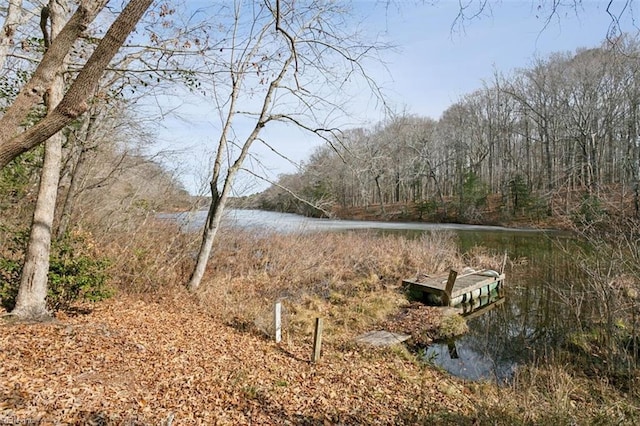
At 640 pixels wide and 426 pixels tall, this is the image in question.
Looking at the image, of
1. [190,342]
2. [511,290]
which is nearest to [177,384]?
[190,342]

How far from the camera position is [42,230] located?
5543mm

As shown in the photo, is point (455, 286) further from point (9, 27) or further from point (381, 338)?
point (9, 27)

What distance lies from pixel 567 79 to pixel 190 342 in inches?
1492

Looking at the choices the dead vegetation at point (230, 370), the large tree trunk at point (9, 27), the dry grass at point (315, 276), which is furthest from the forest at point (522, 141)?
the large tree trunk at point (9, 27)

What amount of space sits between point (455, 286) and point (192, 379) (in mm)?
9782

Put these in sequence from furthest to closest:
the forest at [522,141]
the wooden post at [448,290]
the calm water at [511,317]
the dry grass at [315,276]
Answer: the forest at [522,141], the wooden post at [448,290], the dry grass at [315,276], the calm water at [511,317]

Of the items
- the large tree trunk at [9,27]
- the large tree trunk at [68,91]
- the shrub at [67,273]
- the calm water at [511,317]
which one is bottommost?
the calm water at [511,317]

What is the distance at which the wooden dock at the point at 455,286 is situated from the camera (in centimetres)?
1124

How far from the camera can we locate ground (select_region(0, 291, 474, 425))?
3.60m

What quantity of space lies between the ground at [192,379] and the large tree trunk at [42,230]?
14.9 inches

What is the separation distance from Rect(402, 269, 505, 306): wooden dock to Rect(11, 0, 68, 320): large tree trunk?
388 inches

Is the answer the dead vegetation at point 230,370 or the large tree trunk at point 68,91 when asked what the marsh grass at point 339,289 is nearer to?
the dead vegetation at point 230,370

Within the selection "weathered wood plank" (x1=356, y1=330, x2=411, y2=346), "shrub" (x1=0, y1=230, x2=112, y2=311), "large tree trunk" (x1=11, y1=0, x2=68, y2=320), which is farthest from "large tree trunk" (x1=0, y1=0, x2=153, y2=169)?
"weathered wood plank" (x1=356, y1=330, x2=411, y2=346)

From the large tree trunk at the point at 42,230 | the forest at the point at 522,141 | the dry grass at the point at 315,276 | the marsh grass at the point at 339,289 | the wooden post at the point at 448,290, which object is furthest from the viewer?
the forest at the point at 522,141
